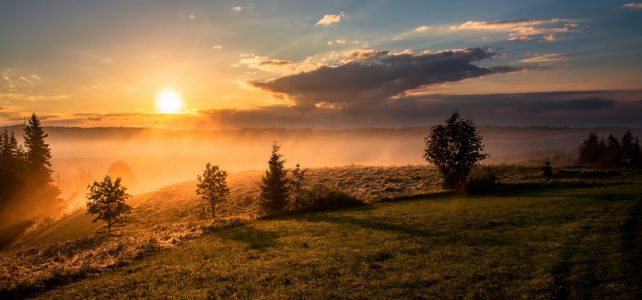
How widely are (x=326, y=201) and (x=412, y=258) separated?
95.9 feet

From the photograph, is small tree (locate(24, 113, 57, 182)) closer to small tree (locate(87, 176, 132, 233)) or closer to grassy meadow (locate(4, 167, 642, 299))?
small tree (locate(87, 176, 132, 233))

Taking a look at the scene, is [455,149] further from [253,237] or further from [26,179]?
[26,179]

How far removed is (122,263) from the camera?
101ft

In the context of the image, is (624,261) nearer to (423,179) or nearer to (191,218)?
(423,179)

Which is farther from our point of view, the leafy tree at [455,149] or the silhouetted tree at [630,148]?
the silhouetted tree at [630,148]

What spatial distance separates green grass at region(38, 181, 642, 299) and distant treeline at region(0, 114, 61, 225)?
214 feet

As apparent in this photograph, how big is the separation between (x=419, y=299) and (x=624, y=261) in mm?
12848

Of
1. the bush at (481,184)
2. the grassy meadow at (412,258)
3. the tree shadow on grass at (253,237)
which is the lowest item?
the tree shadow on grass at (253,237)

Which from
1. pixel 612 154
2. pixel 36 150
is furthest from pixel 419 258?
pixel 612 154

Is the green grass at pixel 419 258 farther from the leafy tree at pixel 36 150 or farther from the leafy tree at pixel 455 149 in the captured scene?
the leafy tree at pixel 36 150

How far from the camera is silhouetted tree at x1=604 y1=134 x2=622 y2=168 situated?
11159 centimetres

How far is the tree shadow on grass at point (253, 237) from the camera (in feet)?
110

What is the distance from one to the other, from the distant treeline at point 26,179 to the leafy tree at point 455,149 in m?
85.1

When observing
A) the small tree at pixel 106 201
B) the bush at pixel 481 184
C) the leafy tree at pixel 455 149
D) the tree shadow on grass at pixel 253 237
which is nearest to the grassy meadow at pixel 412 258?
the tree shadow on grass at pixel 253 237
